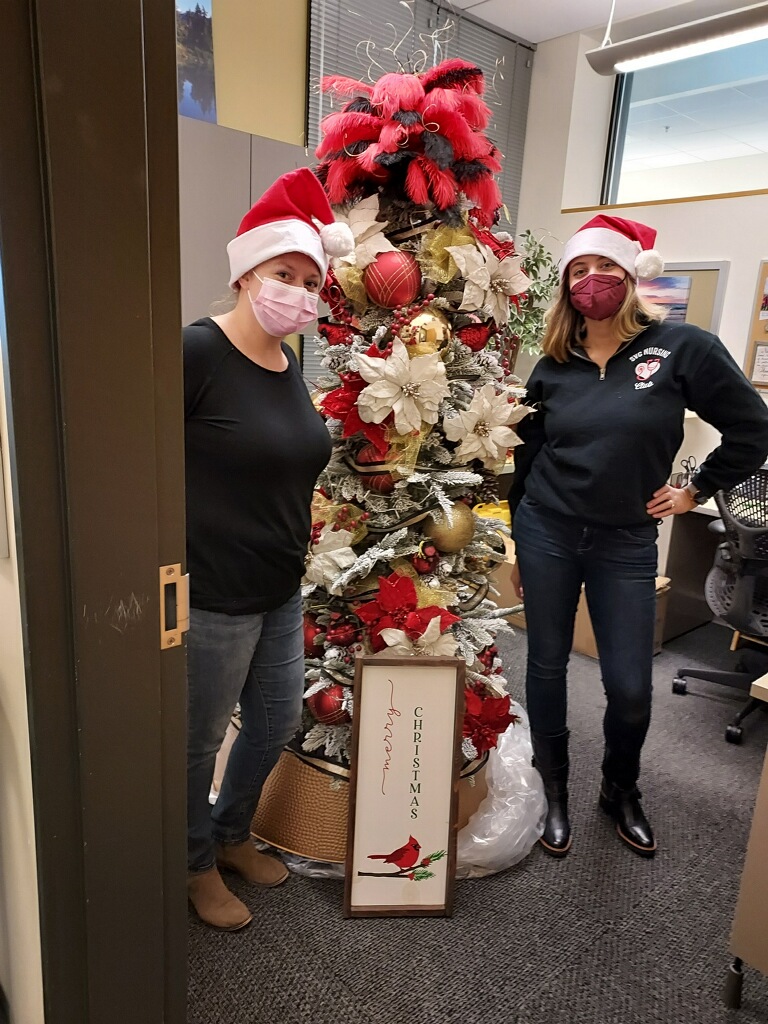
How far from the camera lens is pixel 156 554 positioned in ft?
2.58

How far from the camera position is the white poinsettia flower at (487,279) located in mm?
1610

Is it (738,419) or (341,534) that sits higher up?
(738,419)

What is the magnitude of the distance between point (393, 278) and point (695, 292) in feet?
8.20

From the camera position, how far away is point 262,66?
299cm

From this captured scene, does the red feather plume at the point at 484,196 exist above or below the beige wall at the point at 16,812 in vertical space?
above

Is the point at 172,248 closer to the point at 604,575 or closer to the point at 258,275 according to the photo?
the point at 258,275

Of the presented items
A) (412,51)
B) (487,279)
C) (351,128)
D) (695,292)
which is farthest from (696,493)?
(412,51)

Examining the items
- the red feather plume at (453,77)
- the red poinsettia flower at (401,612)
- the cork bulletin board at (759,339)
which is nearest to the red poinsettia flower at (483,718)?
the red poinsettia flower at (401,612)

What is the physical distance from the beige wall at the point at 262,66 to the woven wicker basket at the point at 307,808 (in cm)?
255

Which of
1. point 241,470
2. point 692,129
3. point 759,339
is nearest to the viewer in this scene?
point 241,470

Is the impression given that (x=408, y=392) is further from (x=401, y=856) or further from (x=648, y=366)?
(x=401, y=856)

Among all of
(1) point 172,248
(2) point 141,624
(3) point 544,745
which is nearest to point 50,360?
(1) point 172,248

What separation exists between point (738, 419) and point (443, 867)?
1242 millimetres

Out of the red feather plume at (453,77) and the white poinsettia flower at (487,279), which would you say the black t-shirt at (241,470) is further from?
the red feather plume at (453,77)
